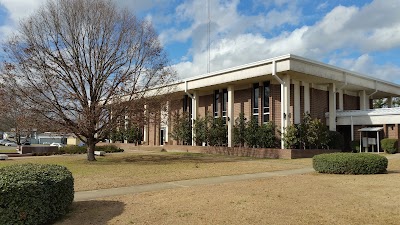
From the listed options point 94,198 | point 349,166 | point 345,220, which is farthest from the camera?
point 349,166

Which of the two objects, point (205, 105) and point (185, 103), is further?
point (185, 103)

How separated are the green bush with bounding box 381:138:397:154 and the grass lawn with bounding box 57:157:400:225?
774 inches

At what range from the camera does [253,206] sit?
7961 mm

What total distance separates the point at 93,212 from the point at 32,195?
170 centimetres

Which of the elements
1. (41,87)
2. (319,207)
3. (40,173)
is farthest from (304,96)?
(40,173)

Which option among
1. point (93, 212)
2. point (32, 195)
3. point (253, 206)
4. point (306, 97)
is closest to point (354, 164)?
point (253, 206)

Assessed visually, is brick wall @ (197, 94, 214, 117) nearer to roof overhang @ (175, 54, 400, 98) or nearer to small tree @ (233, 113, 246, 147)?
roof overhang @ (175, 54, 400, 98)

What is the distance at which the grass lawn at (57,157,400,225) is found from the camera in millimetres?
6969

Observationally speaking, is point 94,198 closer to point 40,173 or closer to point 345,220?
point 40,173

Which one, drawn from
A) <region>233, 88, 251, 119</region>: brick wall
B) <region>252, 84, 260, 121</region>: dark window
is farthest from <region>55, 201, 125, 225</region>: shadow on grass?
<region>233, 88, 251, 119</region>: brick wall

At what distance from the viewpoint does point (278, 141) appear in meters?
29.5

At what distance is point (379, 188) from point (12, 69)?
19.2m

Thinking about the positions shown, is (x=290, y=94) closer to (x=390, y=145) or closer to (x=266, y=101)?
(x=266, y=101)

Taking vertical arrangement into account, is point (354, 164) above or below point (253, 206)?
above
